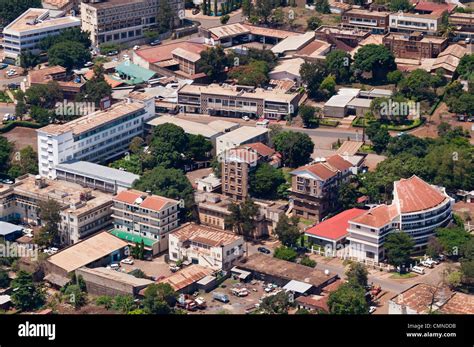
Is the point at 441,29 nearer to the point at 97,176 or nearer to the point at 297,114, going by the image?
the point at 297,114

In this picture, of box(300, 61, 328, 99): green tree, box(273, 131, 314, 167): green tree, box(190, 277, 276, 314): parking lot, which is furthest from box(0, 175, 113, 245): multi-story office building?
box(300, 61, 328, 99): green tree

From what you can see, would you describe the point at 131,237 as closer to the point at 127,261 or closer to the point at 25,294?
the point at 127,261

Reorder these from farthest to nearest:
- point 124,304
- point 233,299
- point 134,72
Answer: point 134,72 < point 233,299 < point 124,304

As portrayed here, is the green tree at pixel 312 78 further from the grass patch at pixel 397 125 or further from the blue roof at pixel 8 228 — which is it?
the blue roof at pixel 8 228

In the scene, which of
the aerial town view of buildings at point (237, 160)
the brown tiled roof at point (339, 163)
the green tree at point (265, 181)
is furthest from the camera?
the green tree at point (265, 181)

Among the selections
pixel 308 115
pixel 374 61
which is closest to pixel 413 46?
pixel 374 61

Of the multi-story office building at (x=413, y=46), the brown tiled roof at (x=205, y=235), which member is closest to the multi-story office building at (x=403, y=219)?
the brown tiled roof at (x=205, y=235)

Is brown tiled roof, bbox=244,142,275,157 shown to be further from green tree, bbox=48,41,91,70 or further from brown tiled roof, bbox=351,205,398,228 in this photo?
green tree, bbox=48,41,91,70
